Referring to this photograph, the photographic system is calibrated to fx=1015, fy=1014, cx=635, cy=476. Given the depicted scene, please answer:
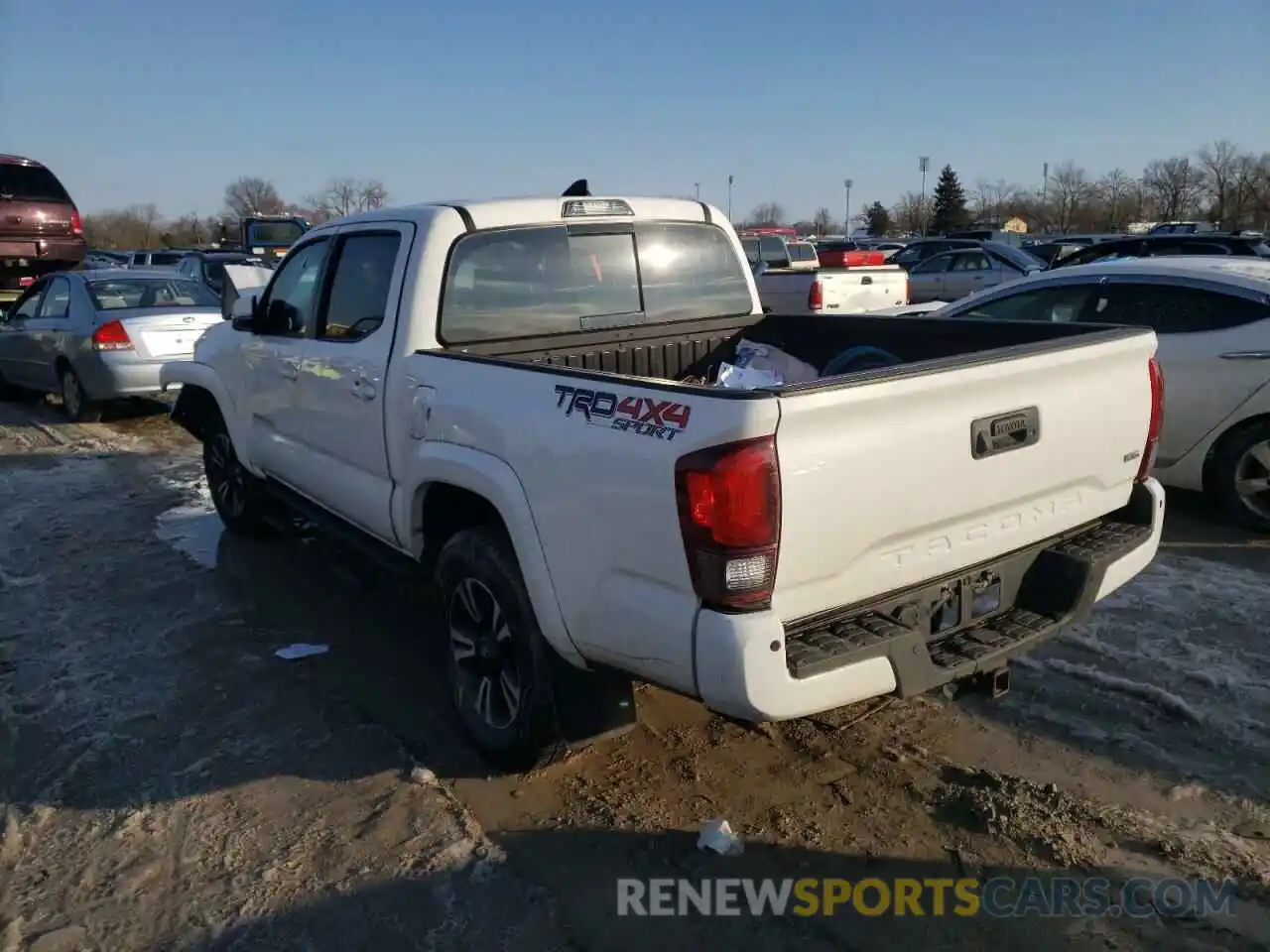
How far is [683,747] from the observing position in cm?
387

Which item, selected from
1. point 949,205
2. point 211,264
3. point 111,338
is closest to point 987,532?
point 111,338

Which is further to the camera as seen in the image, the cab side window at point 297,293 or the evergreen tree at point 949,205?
the evergreen tree at point 949,205

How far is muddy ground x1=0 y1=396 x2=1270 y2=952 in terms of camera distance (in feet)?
9.61

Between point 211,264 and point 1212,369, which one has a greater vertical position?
point 211,264

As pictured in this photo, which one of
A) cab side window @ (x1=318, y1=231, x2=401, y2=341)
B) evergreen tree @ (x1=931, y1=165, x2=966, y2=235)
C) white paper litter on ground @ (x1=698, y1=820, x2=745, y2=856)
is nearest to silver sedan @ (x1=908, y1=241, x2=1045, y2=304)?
cab side window @ (x1=318, y1=231, x2=401, y2=341)

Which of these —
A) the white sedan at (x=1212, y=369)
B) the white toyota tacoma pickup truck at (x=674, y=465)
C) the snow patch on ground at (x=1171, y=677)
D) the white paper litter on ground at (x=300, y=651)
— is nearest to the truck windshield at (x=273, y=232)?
the white toyota tacoma pickup truck at (x=674, y=465)

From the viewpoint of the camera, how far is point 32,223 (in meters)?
16.4

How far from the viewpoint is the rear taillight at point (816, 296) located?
1327 cm

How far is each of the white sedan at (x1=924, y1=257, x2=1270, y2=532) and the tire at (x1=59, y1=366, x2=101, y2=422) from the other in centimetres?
900

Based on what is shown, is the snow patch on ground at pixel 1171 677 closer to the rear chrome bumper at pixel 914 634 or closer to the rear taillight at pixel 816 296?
the rear chrome bumper at pixel 914 634

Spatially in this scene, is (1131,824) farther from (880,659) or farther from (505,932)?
(505,932)

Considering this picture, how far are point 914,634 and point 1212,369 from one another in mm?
4359

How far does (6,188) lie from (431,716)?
1628 centimetres

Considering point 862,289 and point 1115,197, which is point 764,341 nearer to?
point 862,289
